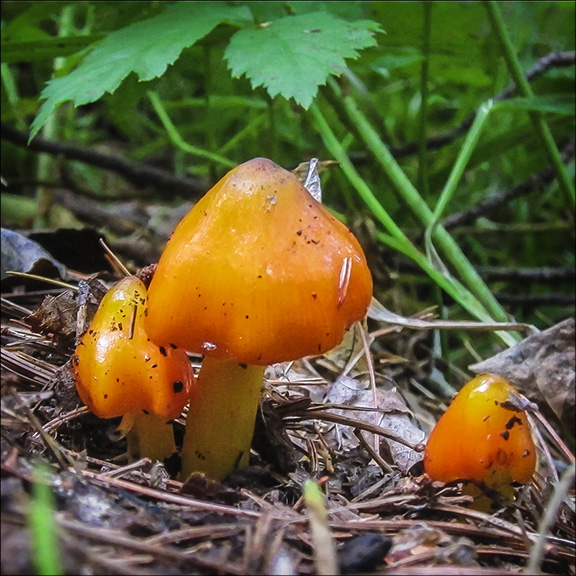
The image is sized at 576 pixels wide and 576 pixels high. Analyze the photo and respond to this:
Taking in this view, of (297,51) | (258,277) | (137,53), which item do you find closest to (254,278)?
(258,277)

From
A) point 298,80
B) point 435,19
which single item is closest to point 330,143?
point 298,80

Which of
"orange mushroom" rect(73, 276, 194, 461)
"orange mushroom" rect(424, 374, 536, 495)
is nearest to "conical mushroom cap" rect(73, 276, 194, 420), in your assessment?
"orange mushroom" rect(73, 276, 194, 461)

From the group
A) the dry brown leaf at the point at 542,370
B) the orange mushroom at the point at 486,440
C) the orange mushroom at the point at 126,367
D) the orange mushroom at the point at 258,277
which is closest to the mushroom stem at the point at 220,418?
the orange mushroom at the point at 126,367

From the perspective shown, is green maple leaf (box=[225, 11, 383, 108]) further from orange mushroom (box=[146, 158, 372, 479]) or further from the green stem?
the green stem

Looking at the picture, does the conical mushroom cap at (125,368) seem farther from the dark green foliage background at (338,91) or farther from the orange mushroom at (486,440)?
the dark green foliage background at (338,91)

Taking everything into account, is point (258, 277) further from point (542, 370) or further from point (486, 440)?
point (542, 370)

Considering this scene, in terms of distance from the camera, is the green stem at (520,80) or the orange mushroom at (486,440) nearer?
the orange mushroom at (486,440)

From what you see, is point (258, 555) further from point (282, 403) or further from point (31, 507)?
point (282, 403)
